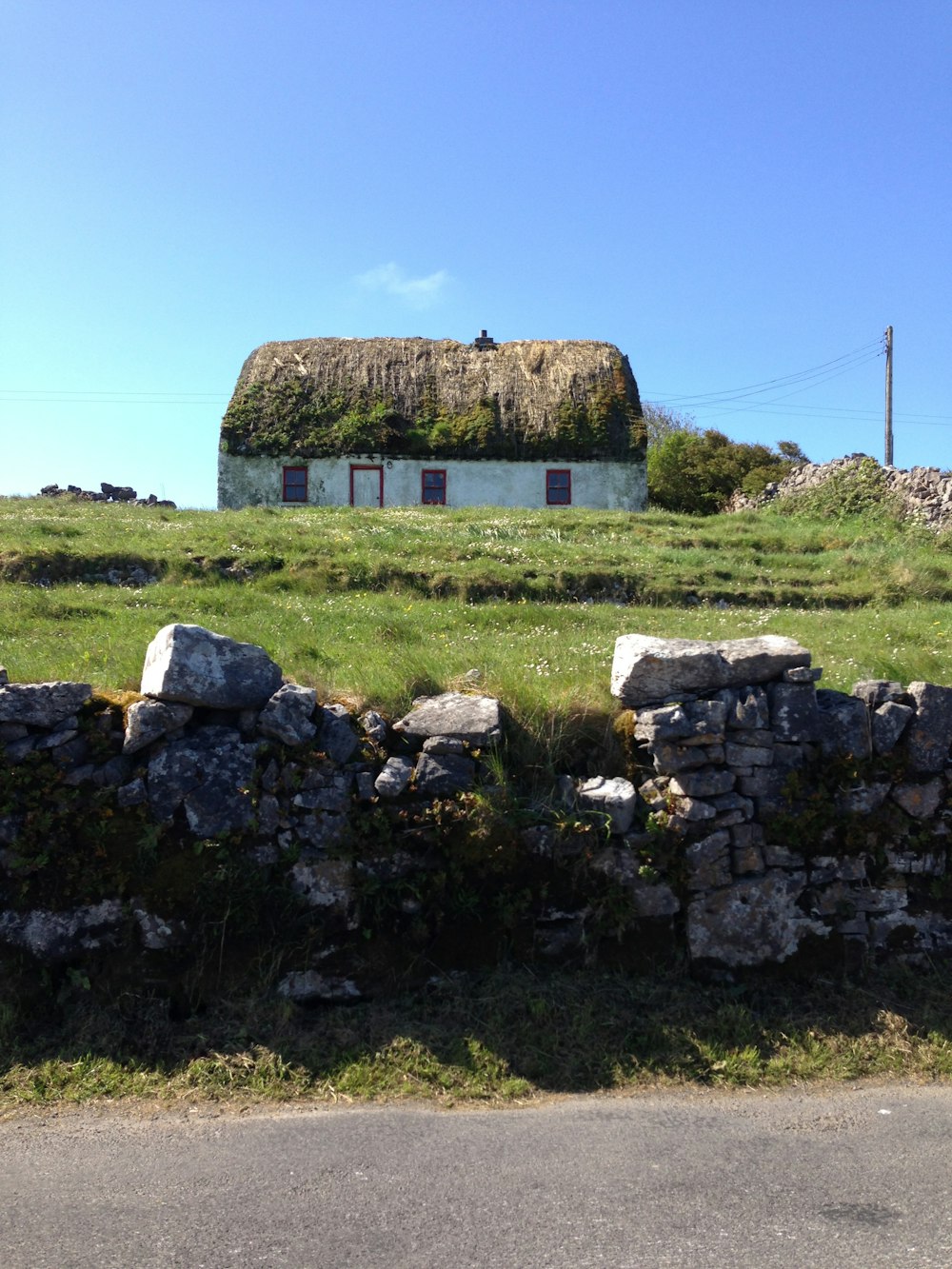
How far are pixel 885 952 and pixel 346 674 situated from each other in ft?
11.9

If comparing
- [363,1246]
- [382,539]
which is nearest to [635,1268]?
[363,1246]

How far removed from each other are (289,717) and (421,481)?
78.7 ft

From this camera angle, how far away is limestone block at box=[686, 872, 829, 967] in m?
5.56

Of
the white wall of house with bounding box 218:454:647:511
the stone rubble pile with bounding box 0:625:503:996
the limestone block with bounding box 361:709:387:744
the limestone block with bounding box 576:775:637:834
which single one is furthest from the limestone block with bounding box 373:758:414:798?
the white wall of house with bounding box 218:454:647:511

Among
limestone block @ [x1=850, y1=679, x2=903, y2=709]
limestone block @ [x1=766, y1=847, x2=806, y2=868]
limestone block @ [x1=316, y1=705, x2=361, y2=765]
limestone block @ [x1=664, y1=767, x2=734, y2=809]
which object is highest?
limestone block @ [x1=850, y1=679, x2=903, y2=709]

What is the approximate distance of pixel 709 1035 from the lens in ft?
16.7

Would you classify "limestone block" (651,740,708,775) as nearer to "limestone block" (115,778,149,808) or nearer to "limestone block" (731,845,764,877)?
"limestone block" (731,845,764,877)

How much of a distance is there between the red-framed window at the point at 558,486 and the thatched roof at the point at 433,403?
54cm

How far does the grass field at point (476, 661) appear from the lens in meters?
4.84

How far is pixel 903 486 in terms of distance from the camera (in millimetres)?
25234

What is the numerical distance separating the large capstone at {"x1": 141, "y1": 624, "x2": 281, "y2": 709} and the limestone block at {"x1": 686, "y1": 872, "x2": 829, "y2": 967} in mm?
2750

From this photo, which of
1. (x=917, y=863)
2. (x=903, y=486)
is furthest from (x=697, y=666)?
(x=903, y=486)

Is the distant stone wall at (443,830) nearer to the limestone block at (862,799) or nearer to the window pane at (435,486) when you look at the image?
the limestone block at (862,799)

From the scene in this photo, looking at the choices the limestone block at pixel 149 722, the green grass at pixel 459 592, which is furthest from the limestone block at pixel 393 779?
the limestone block at pixel 149 722
